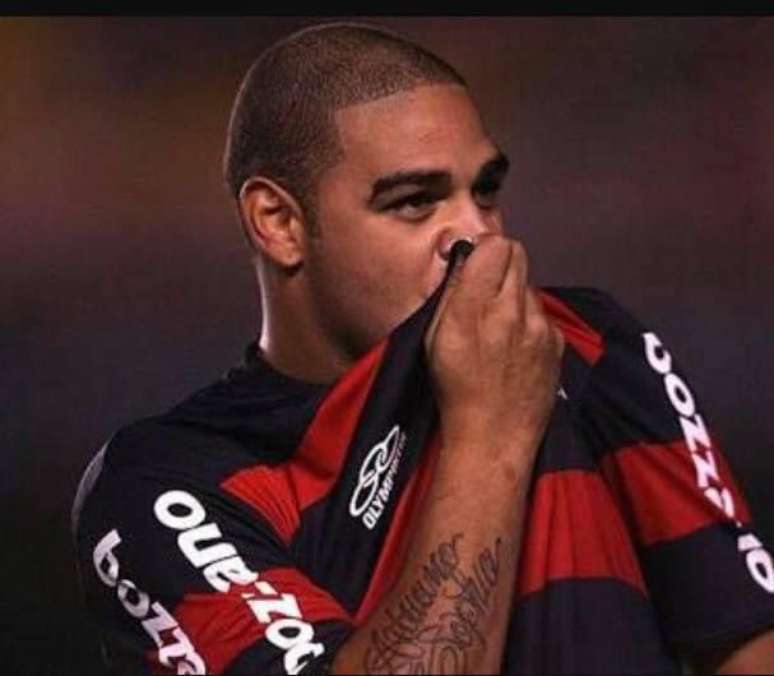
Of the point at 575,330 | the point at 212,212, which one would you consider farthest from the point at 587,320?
the point at 212,212

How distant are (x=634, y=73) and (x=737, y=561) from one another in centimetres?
95

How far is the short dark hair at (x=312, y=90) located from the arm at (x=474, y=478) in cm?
22

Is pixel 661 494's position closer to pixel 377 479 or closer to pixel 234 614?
pixel 377 479

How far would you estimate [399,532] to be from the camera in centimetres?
154

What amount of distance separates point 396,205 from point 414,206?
16 millimetres

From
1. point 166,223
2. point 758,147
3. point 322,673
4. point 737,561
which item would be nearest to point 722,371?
point 758,147

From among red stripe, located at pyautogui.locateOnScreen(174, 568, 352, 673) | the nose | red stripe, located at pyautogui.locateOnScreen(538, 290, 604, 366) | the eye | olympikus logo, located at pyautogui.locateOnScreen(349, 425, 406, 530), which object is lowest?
red stripe, located at pyautogui.locateOnScreen(174, 568, 352, 673)

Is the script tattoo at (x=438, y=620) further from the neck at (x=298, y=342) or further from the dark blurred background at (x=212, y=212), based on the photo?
the dark blurred background at (x=212, y=212)

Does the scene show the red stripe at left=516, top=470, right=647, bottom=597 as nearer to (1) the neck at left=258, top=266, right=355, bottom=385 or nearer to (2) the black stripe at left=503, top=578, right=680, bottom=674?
(2) the black stripe at left=503, top=578, right=680, bottom=674

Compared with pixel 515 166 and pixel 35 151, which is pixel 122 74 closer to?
pixel 35 151

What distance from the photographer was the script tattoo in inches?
55.5

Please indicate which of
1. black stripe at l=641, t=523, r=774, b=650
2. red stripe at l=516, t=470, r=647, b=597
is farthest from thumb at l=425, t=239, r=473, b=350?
black stripe at l=641, t=523, r=774, b=650

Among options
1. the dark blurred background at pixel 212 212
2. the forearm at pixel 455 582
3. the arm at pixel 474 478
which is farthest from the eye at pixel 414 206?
the dark blurred background at pixel 212 212

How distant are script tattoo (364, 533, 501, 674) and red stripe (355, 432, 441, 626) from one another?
0.26ft
